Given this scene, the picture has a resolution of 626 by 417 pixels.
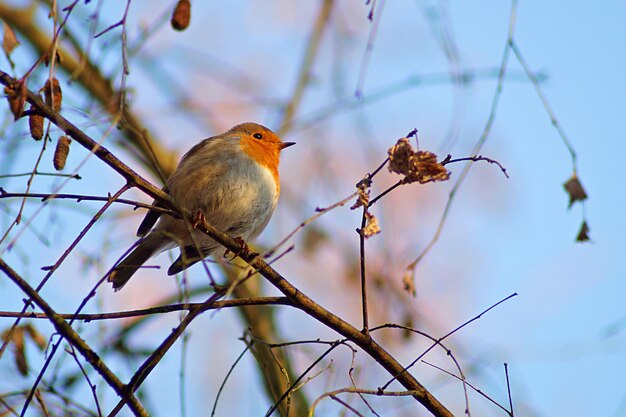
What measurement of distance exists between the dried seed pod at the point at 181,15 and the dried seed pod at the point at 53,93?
619 mm

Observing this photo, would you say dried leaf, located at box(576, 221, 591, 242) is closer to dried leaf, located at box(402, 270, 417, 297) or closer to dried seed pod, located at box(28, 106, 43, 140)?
dried leaf, located at box(402, 270, 417, 297)

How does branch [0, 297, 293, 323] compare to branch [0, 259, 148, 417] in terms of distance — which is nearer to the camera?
branch [0, 259, 148, 417]

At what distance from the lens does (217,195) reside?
433 centimetres

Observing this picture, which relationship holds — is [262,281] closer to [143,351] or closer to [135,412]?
[143,351]

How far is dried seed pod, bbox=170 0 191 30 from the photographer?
2.80 m

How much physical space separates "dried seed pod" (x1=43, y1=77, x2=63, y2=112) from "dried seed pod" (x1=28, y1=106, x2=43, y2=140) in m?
0.06

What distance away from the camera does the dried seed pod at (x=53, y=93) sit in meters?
2.29

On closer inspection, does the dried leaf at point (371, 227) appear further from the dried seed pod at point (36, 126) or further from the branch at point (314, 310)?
the dried seed pod at point (36, 126)

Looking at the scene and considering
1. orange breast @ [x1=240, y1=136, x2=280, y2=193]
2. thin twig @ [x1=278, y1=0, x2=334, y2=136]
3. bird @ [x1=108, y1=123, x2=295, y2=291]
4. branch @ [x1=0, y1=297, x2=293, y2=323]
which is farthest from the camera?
thin twig @ [x1=278, y1=0, x2=334, y2=136]

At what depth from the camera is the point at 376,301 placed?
5.80 metres

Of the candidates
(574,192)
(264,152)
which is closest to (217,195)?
(264,152)

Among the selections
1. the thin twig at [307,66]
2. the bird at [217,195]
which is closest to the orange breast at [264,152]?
the bird at [217,195]

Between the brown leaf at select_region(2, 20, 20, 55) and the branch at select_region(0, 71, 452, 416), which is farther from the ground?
the brown leaf at select_region(2, 20, 20, 55)

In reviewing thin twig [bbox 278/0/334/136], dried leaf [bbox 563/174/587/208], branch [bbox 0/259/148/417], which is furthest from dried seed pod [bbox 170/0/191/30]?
thin twig [bbox 278/0/334/136]
